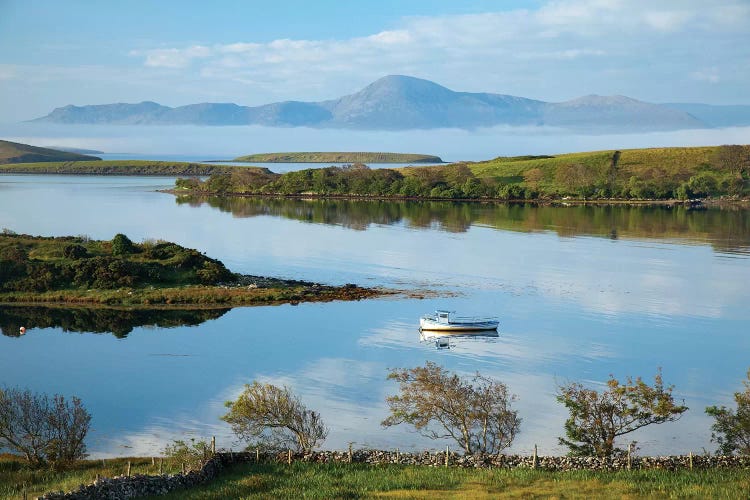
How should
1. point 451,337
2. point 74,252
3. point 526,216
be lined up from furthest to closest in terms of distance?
1. point 526,216
2. point 74,252
3. point 451,337

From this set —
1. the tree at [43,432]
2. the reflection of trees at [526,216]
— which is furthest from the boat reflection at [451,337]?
the reflection of trees at [526,216]

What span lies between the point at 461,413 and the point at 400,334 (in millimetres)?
22992

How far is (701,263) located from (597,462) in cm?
6552

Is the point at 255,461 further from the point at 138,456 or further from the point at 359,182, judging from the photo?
the point at 359,182

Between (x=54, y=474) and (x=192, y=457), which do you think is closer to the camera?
(x=54, y=474)

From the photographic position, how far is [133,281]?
7119 cm

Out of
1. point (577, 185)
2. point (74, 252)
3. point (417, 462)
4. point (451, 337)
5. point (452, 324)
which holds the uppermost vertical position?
point (577, 185)

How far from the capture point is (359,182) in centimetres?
19650

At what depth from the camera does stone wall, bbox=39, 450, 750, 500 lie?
27391 millimetres

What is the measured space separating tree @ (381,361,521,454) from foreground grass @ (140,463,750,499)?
4.04m

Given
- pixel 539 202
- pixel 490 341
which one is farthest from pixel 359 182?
pixel 490 341

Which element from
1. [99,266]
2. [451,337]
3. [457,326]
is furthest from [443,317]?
[99,266]

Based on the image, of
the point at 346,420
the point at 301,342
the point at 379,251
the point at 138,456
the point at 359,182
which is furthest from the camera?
the point at 359,182

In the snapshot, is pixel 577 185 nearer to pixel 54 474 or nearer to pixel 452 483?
pixel 452 483
